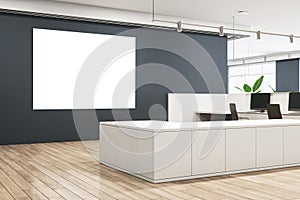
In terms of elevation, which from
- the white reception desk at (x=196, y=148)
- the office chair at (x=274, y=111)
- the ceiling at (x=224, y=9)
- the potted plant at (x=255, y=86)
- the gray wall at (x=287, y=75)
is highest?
the ceiling at (x=224, y=9)

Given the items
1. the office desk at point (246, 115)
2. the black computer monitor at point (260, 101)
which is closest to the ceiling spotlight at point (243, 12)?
the black computer monitor at point (260, 101)

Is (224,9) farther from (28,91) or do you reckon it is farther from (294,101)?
(28,91)

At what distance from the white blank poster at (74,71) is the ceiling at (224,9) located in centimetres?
84

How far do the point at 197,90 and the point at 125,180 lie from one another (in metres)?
5.25

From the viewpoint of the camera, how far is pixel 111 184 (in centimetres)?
401

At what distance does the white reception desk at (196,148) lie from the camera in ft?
13.4

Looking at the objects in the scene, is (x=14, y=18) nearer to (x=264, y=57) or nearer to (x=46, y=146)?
(x=46, y=146)

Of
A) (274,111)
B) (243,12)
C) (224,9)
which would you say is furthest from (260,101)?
(224,9)

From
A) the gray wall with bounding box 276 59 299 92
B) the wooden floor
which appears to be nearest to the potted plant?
the gray wall with bounding box 276 59 299 92

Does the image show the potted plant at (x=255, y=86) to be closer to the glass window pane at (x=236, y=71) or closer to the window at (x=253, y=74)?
the window at (x=253, y=74)

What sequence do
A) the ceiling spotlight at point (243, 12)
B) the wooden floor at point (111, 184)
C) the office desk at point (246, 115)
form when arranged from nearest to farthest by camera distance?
the wooden floor at point (111, 184) → the office desk at point (246, 115) → the ceiling spotlight at point (243, 12)

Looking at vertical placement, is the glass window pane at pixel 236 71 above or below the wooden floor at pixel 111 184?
above

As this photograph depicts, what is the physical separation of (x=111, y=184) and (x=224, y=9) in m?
4.82

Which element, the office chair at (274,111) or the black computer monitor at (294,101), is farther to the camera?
the black computer monitor at (294,101)
